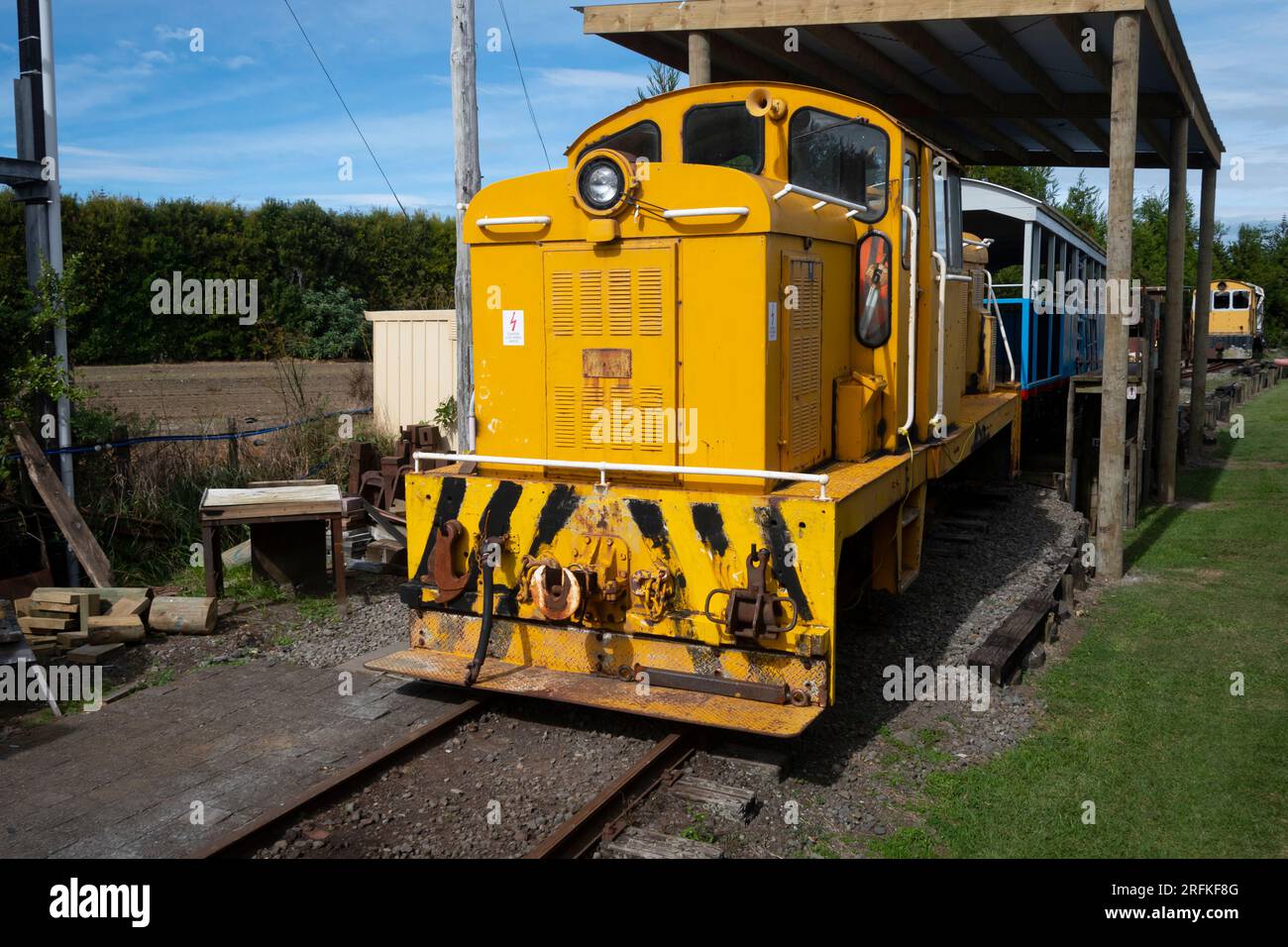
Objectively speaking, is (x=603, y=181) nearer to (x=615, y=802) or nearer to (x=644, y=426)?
(x=644, y=426)

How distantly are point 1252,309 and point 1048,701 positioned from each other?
4021 cm

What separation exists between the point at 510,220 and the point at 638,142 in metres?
1.12

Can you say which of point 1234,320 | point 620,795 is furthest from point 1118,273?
point 1234,320

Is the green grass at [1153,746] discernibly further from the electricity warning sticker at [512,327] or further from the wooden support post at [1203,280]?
the wooden support post at [1203,280]

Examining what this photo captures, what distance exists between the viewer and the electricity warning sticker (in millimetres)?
5906

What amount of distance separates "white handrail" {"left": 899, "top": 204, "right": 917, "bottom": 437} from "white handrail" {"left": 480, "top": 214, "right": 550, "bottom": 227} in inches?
84.1

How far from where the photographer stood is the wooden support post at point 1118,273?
8523mm

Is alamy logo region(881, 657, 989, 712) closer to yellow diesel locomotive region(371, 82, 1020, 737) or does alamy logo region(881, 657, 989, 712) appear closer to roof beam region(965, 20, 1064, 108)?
yellow diesel locomotive region(371, 82, 1020, 737)

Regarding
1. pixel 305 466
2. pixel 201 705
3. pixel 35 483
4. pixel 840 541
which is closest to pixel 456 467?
pixel 201 705

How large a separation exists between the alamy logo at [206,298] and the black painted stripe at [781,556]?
1725 cm

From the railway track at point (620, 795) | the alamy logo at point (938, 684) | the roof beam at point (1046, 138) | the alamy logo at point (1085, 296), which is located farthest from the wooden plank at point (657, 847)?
the roof beam at point (1046, 138)

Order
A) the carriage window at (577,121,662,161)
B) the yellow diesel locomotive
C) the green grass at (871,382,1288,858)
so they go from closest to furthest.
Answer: the green grass at (871,382,1288,858)
the yellow diesel locomotive
the carriage window at (577,121,662,161)

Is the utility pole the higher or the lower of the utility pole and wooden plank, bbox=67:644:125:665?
the higher

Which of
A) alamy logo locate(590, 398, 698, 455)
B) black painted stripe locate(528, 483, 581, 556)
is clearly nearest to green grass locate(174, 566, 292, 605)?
black painted stripe locate(528, 483, 581, 556)
